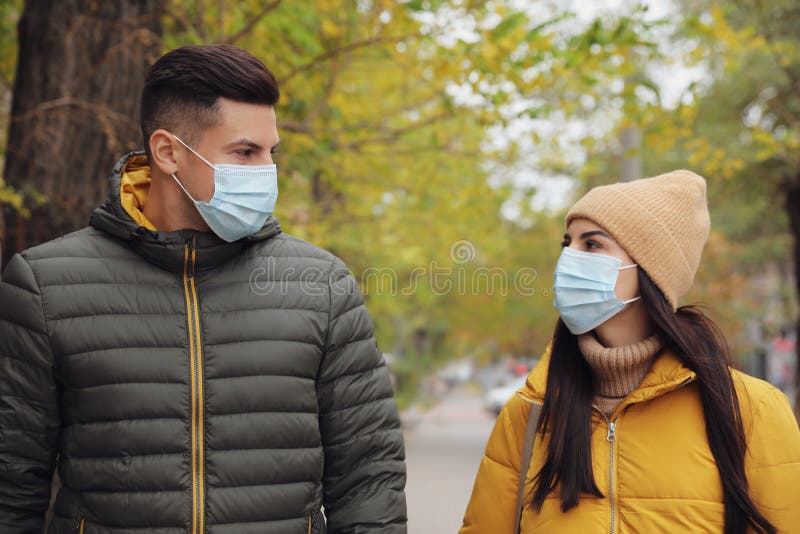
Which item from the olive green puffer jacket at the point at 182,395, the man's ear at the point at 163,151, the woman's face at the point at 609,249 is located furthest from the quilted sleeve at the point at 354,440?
the woman's face at the point at 609,249

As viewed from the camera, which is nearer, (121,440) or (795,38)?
(121,440)

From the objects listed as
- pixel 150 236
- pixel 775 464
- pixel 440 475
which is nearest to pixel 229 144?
pixel 150 236

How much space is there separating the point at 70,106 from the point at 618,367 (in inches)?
128

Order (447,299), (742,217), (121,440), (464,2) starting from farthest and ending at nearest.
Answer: (447,299) → (742,217) → (464,2) → (121,440)

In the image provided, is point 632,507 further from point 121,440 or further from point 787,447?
point 121,440

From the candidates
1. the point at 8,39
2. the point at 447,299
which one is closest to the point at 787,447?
the point at 8,39

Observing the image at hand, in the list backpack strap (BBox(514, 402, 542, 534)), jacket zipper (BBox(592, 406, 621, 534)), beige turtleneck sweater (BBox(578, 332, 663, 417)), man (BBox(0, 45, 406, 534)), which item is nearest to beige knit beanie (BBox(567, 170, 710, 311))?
beige turtleneck sweater (BBox(578, 332, 663, 417))

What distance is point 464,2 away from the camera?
6043mm

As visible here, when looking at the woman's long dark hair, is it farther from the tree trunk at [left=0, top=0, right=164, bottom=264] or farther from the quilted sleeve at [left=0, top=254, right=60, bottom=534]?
the tree trunk at [left=0, top=0, right=164, bottom=264]

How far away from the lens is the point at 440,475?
1597 cm

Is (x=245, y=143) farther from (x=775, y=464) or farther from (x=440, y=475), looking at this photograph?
(x=440, y=475)

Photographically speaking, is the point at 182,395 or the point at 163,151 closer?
the point at 182,395

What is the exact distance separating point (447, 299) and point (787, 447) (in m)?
32.7

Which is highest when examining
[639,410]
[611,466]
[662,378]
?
[662,378]
